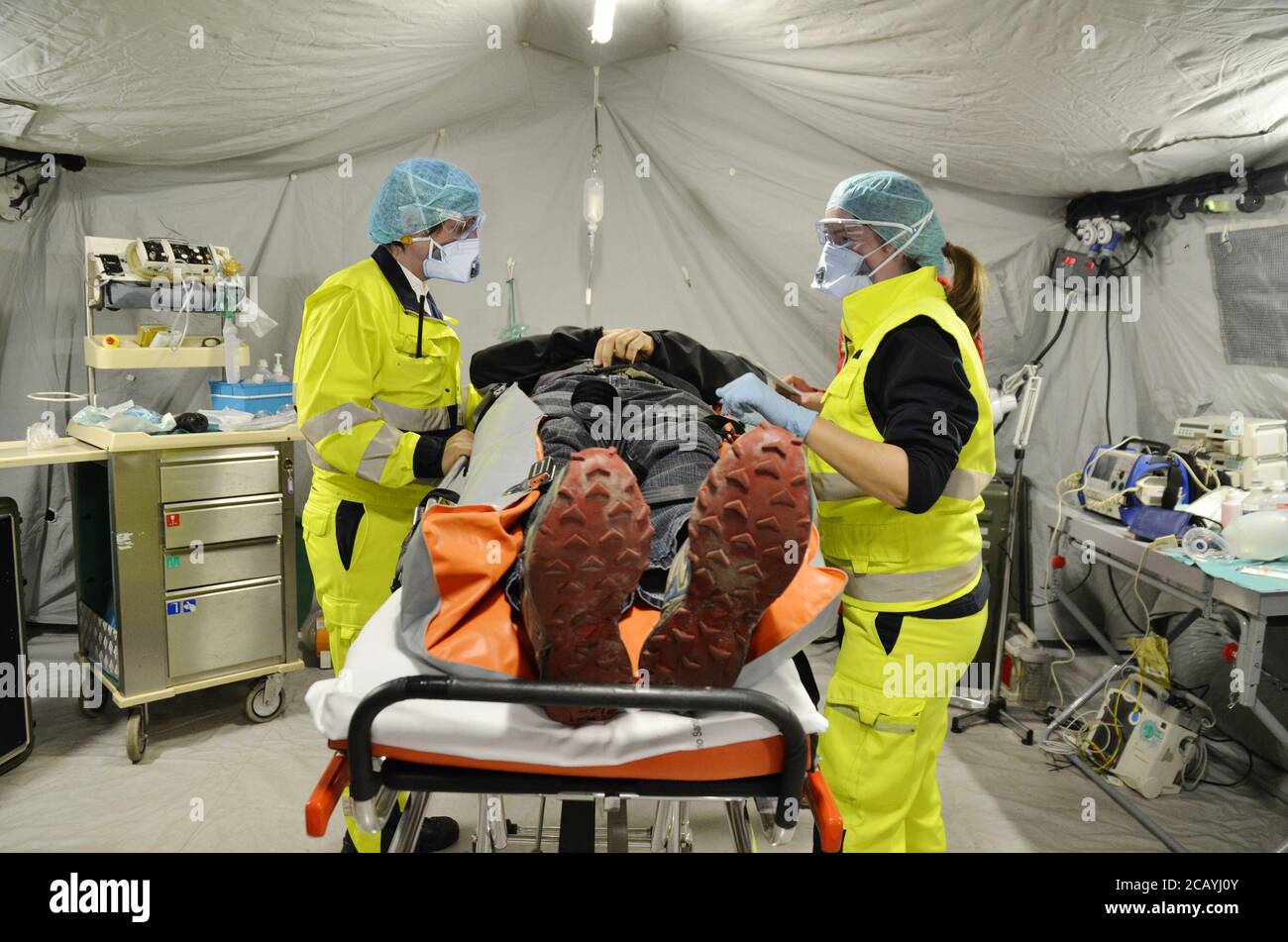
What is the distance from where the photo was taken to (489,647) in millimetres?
977

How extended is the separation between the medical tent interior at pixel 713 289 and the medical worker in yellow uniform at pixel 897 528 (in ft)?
0.15

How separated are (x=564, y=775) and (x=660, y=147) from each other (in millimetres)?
2952

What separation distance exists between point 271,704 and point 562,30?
2.49 metres

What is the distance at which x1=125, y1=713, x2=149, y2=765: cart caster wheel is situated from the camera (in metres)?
2.53

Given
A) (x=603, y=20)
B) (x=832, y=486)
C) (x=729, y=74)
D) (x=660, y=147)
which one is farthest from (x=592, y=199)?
(x=832, y=486)

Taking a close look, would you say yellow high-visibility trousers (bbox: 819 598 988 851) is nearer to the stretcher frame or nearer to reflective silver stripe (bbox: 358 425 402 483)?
the stretcher frame

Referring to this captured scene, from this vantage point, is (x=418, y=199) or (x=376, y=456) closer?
(x=376, y=456)

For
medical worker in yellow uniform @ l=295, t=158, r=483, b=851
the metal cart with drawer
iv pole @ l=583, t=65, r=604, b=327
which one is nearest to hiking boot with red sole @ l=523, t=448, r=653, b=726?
medical worker in yellow uniform @ l=295, t=158, r=483, b=851

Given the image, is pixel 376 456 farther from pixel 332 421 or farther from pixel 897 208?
pixel 897 208

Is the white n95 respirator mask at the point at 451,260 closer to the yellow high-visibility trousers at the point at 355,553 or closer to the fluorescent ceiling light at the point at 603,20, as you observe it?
the yellow high-visibility trousers at the point at 355,553

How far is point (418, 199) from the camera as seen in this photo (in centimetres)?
190

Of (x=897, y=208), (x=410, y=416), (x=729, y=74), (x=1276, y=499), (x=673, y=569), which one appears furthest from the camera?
(x=729, y=74)

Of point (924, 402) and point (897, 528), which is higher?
point (924, 402)

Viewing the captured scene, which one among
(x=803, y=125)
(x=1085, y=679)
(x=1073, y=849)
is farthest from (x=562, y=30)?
(x=1085, y=679)
